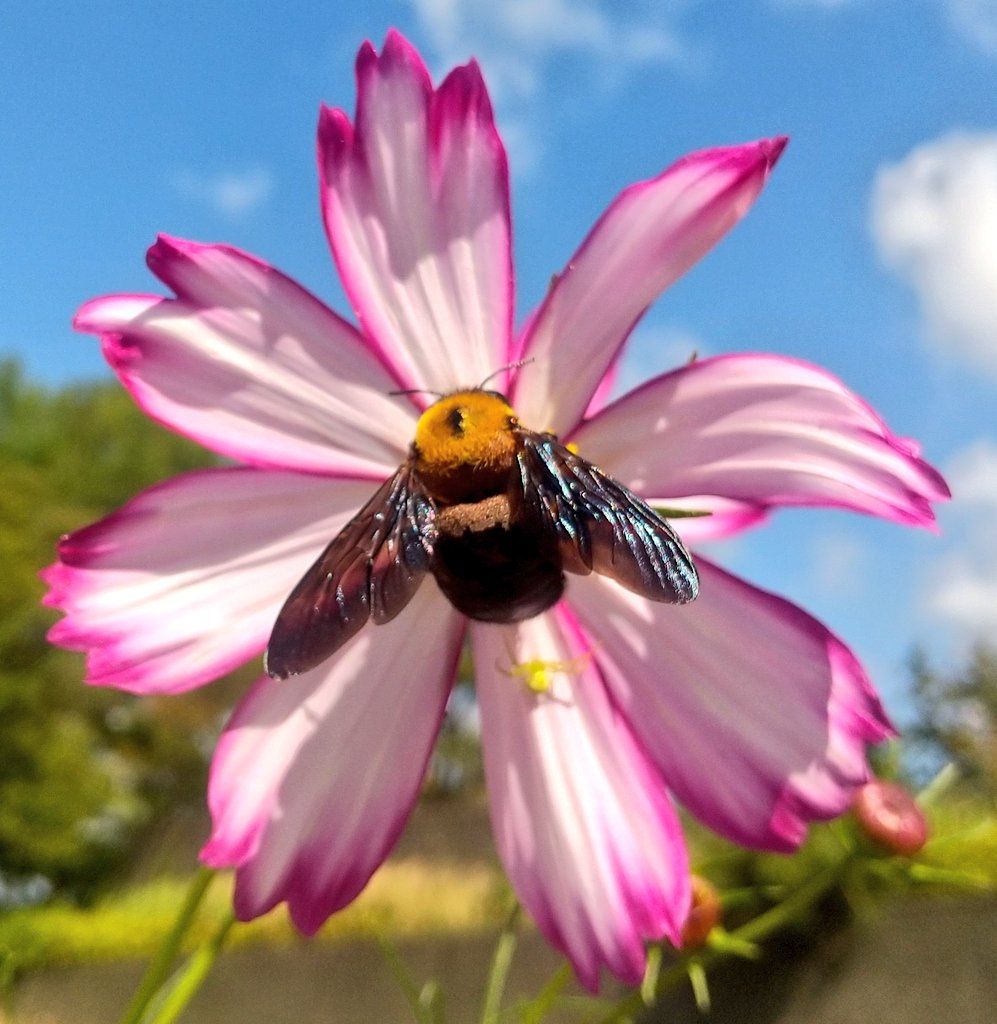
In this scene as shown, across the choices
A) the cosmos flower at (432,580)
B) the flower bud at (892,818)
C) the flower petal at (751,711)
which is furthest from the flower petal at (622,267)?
the flower bud at (892,818)

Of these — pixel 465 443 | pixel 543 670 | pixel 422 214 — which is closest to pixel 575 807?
pixel 543 670

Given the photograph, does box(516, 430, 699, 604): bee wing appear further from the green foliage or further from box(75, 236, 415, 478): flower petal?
the green foliage

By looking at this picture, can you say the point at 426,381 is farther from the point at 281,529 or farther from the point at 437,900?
the point at 437,900

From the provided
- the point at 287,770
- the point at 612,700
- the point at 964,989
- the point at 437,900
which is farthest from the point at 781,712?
the point at 437,900

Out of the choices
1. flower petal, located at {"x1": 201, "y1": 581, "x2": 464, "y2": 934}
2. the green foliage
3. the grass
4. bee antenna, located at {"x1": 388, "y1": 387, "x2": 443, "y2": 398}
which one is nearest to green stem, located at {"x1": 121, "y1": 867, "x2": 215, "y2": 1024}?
flower petal, located at {"x1": 201, "y1": 581, "x2": 464, "y2": 934}

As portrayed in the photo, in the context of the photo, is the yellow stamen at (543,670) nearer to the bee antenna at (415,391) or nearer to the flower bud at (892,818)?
the bee antenna at (415,391)

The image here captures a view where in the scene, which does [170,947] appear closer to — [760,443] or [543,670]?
[543,670]

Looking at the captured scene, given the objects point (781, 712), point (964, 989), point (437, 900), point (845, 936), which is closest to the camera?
point (781, 712)

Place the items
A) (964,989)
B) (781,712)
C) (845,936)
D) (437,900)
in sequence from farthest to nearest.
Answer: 1. (437,900)
2. (845,936)
3. (964,989)
4. (781,712)

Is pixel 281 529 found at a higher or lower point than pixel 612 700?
higher
